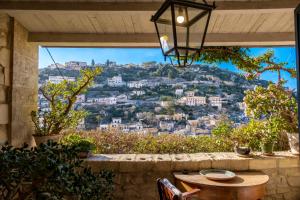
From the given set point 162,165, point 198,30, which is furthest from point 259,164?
point 198,30

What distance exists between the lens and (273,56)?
4586 mm

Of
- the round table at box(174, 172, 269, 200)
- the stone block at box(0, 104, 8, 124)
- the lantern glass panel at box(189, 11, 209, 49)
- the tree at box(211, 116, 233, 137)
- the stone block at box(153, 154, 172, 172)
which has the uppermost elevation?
the lantern glass panel at box(189, 11, 209, 49)

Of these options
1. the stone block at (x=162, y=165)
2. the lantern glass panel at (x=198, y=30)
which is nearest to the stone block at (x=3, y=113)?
the stone block at (x=162, y=165)

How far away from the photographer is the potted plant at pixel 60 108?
3.78 metres

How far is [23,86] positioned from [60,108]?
0.61m

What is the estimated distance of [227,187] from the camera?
2.78 m

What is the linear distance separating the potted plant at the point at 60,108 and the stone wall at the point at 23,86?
120 millimetres

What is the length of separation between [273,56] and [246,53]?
41cm

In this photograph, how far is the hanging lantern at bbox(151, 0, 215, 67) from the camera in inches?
60.0

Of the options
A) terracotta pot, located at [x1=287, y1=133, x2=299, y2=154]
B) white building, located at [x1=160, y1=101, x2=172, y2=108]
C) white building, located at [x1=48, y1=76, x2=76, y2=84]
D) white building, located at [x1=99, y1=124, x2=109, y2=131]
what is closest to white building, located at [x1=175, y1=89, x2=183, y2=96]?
white building, located at [x1=160, y1=101, x2=172, y2=108]

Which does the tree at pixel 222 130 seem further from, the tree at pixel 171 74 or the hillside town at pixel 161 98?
the tree at pixel 171 74

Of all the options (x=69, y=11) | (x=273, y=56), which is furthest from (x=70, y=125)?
(x=273, y=56)

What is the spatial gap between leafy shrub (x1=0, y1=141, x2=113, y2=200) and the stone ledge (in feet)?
6.10

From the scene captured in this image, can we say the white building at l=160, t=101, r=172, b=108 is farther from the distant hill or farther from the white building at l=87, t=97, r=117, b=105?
the white building at l=87, t=97, r=117, b=105
